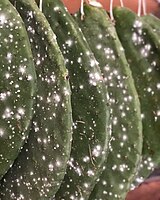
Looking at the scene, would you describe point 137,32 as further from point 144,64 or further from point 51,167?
point 51,167

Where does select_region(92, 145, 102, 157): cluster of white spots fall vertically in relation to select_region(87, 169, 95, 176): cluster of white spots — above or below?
above

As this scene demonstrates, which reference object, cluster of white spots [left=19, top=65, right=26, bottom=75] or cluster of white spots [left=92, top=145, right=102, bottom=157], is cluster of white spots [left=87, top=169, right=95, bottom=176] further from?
cluster of white spots [left=19, top=65, right=26, bottom=75]

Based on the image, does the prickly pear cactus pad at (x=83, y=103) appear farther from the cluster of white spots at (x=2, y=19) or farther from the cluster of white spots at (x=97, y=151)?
the cluster of white spots at (x=2, y=19)

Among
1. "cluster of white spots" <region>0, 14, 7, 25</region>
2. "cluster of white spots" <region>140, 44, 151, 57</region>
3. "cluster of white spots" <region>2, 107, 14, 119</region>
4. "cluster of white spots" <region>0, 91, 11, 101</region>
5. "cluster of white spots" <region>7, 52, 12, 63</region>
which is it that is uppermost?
"cluster of white spots" <region>0, 14, 7, 25</region>

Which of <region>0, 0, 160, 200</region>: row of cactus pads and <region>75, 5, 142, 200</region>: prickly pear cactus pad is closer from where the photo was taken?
<region>0, 0, 160, 200</region>: row of cactus pads

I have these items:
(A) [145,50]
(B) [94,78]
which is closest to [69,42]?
(B) [94,78]

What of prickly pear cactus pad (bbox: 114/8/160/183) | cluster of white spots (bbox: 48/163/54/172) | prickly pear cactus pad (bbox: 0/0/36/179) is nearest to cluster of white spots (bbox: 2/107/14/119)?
prickly pear cactus pad (bbox: 0/0/36/179)

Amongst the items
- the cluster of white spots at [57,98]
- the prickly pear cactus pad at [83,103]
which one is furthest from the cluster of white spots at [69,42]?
the cluster of white spots at [57,98]
